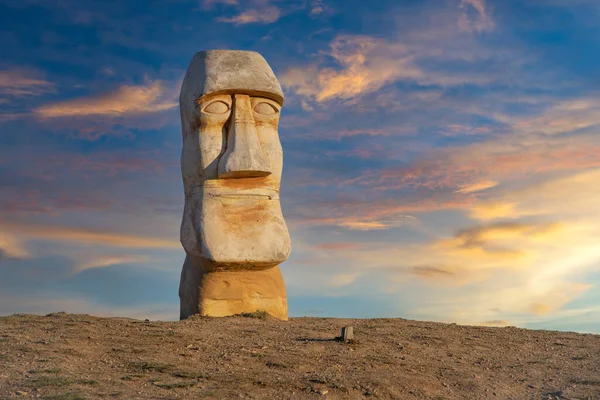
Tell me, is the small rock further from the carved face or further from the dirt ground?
the carved face

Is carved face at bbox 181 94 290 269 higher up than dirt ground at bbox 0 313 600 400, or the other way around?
carved face at bbox 181 94 290 269

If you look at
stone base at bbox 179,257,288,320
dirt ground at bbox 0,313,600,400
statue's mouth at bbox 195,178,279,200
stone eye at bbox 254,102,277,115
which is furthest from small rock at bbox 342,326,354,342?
stone eye at bbox 254,102,277,115

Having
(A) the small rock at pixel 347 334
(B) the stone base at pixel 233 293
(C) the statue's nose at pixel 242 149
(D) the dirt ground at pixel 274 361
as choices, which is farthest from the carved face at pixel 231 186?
(A) the small rock at pixel 347 334

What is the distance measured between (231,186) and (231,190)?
0.28 feet

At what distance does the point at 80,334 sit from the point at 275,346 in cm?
266

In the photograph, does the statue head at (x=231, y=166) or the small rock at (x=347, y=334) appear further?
the statue head at (x=231, y=166)

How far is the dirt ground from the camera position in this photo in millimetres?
7703

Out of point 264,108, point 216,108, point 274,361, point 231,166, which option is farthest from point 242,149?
point 274,361

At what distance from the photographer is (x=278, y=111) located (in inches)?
525

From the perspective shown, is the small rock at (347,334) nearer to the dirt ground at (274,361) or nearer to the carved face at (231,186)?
the dirt ground at (274,361)

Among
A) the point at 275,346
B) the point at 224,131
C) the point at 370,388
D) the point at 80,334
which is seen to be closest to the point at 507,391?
the point at 370,388

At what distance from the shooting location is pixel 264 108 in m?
13.1

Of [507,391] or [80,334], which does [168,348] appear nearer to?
[80,334]

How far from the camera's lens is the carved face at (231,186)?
40.7 feet
